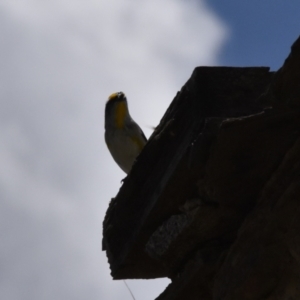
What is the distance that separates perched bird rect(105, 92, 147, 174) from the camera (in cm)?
798

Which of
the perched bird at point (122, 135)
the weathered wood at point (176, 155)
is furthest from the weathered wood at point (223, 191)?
the perched bird at point (122, 135)

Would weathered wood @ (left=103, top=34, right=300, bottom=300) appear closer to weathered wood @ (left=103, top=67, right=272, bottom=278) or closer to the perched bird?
weathered wood @ (left=103, top=67, right=272, bottom=278)

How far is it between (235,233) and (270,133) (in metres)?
0.74

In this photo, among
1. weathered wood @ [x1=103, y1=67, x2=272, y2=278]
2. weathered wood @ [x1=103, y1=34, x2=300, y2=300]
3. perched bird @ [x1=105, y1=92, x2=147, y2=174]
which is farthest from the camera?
perched bird @ [x1=105, y1=92, x2=147, y2=174]

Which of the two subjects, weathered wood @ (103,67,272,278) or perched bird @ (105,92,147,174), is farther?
perched bird @ (105,92,147,174)

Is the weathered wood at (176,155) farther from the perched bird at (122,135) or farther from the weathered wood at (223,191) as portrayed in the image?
the perched bird at (122,135)

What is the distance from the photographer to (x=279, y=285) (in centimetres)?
323

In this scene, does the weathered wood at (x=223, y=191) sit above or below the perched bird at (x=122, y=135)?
below

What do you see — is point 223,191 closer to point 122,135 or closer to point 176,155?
point 176,155

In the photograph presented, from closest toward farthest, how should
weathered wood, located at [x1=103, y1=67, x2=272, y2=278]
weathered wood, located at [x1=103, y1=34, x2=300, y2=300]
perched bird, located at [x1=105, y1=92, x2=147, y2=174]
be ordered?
weathered wood, located at [x1=103, y1=34, x2=300, y2=300], weathered wood, located at [x1=103, y1=67, x2=272, y2=278], perched bird, located at [x1=105, y1=92, x2=147, y2=174]

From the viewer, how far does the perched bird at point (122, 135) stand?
798 centimetres

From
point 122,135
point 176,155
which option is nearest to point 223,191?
point 176,155

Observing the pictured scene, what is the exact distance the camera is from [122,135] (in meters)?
8.12

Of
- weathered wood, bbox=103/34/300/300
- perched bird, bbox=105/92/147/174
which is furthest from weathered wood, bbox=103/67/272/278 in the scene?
perched bird, bbox=105/92/147/174
